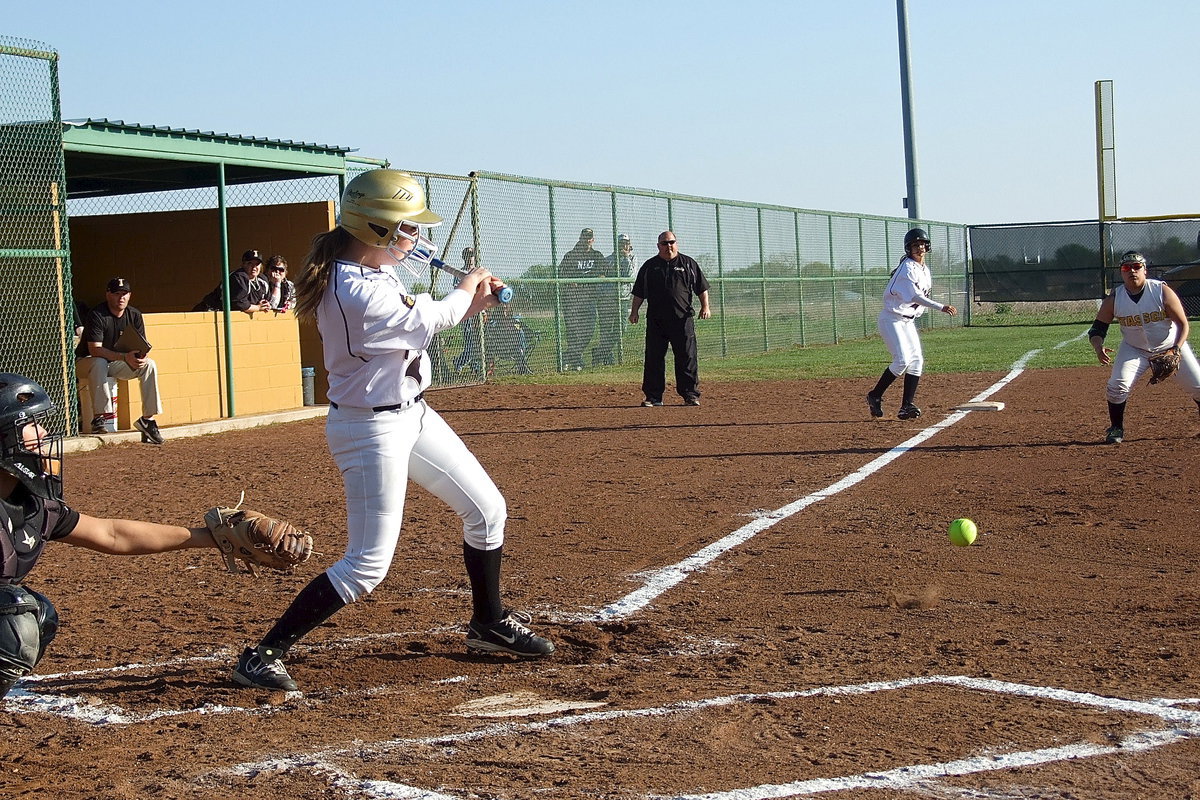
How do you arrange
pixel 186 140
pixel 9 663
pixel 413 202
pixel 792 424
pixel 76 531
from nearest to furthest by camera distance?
pixel 9 663
pixel 76 531
pixel 413 202
pixel 792 424
pixel 186 140

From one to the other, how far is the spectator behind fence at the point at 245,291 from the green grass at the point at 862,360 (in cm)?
478

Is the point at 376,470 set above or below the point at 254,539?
above

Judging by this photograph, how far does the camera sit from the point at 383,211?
4629mm

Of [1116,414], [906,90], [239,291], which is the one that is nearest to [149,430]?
[239,291]

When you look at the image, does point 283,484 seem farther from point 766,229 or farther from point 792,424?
point 766,229

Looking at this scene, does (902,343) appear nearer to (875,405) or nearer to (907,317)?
(907,317)

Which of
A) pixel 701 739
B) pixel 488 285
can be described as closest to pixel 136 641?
pixel 488 285

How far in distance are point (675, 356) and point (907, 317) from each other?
3122mm

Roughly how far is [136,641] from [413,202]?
2.33 m

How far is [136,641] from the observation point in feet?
17.9

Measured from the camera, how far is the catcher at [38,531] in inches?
148

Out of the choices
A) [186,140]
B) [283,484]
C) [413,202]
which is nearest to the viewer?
[413,202]

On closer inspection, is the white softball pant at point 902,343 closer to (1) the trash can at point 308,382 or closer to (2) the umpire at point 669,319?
(2) the umpire at point 669,319

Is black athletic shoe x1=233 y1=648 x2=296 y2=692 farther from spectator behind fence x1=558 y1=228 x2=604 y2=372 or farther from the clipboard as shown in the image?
spectator behind fence x1=558 y1=228 x2=604 y2=372
